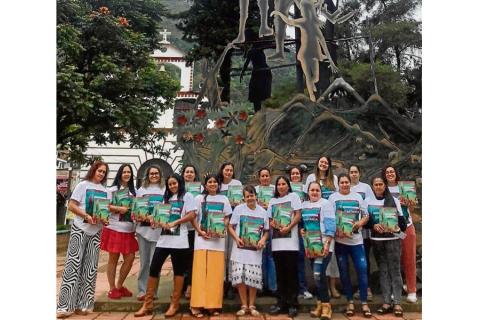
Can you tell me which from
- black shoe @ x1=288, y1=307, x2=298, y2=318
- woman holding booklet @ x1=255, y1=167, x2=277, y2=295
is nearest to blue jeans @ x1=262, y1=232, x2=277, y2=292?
woman holding booklet @ x1=255, y1=167, x2=277, y2=295

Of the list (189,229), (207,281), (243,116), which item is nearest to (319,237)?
(207,281)

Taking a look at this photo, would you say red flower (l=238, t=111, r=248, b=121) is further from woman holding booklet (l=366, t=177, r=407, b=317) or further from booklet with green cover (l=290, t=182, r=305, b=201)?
woman holding booklet (l=366, t=177, r=407, b=317)

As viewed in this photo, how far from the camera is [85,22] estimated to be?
17.9 feet

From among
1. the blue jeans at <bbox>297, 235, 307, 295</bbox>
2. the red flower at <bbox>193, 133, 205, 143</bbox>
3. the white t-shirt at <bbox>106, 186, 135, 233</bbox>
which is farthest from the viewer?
the red flower at <bbox>193, 133, 205, 143</bbox>

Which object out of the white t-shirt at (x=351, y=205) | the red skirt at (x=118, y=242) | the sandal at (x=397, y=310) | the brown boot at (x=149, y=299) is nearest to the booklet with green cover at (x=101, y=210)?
the red skirt at (x=118, y=242)

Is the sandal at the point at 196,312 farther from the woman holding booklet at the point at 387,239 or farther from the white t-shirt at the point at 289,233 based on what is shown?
the woman holding booklet at the point at 387,239

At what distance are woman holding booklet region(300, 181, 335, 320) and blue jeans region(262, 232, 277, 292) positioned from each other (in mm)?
377

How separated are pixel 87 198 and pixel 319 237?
2.20 meters

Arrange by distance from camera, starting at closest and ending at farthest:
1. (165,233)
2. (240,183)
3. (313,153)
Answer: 1. (165,233)
2. (240,183)
3. (313,153)

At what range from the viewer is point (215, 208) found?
4.62m

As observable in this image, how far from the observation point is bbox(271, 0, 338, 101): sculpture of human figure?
18.0 feet

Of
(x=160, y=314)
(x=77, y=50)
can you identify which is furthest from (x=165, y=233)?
(x=77, y=50)

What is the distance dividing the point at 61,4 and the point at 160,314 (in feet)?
11.0

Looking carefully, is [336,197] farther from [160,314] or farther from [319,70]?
[160,314]
